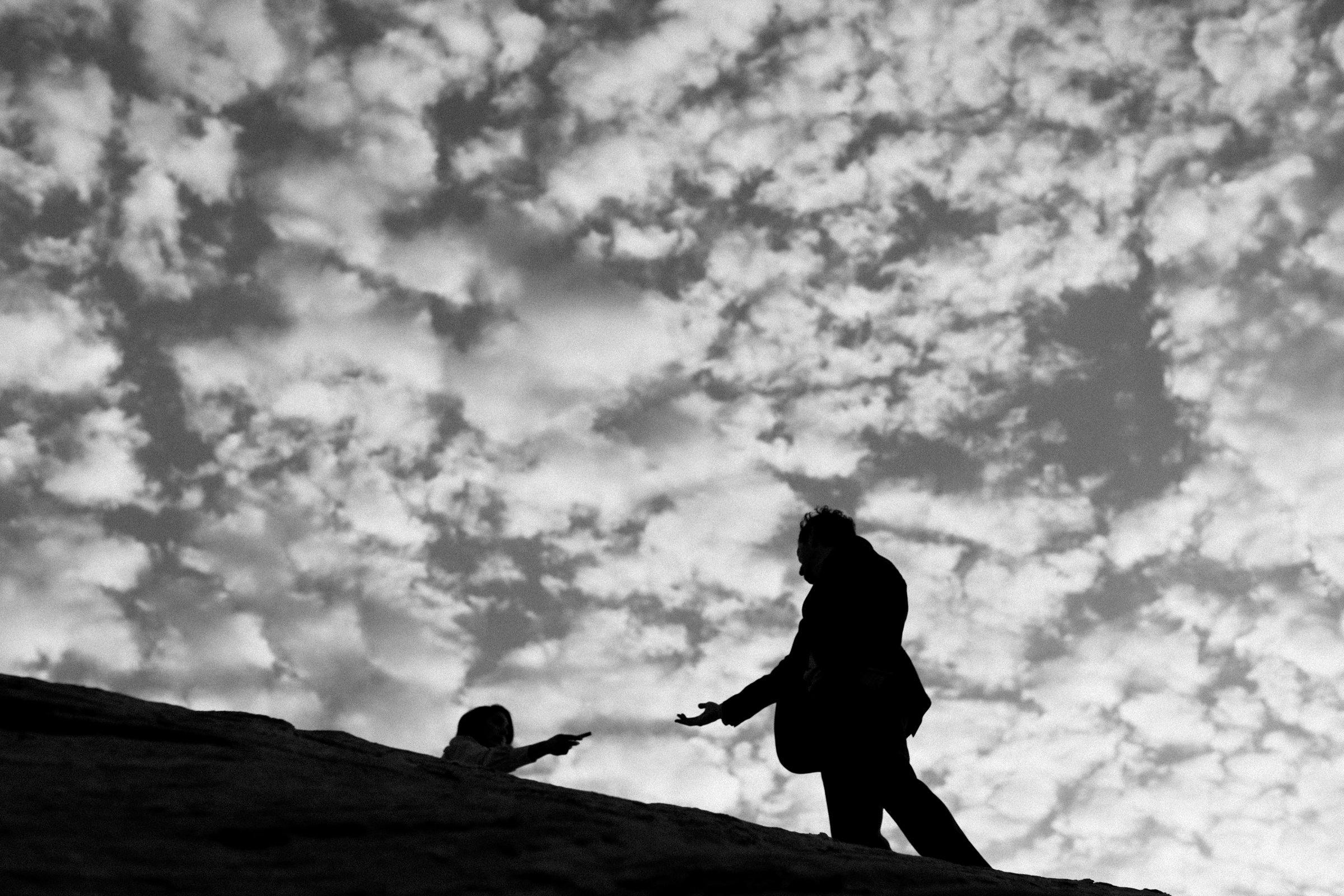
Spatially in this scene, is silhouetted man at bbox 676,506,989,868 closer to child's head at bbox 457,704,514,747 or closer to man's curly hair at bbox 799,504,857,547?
man's curly hair at bbox 799,504,857,547

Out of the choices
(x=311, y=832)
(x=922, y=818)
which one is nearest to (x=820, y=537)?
(x=922, y=818)

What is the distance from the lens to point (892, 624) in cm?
703

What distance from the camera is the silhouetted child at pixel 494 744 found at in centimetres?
813

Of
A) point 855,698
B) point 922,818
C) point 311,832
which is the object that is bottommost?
point 311,832

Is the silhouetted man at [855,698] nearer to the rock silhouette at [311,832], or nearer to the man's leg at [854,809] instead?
the man's leg at [854,809]

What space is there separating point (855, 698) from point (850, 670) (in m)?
0.16

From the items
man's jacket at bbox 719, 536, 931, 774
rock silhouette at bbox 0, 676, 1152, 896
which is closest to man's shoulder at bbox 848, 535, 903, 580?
man's jacket at bbox 719, 536, 931, 774

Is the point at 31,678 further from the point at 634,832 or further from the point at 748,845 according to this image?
the point at 748,845

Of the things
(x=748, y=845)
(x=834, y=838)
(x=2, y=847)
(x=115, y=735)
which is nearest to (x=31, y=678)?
(x=115, y=735)

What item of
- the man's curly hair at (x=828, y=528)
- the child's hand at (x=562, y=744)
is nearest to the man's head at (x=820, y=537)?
the man's curly hair at (x=828, y=528)

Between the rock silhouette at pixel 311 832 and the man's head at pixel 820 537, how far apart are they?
7.44 ft

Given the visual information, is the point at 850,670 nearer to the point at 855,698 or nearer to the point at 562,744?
the point at 855,698

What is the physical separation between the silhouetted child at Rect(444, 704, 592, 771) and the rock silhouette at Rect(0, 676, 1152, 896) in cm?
269

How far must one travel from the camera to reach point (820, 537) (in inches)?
296
